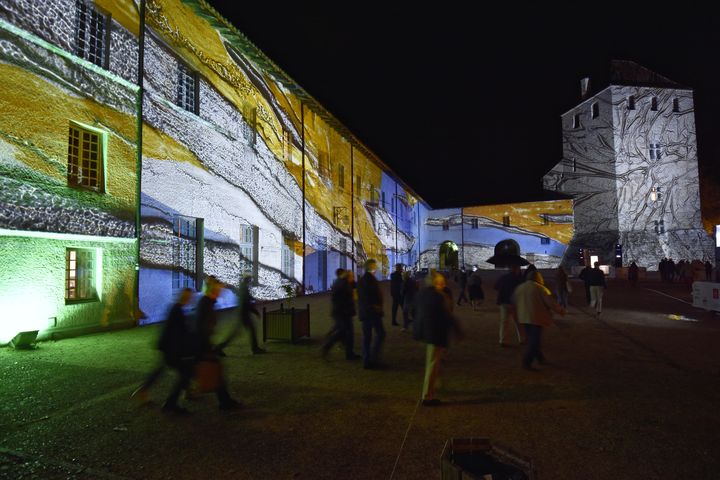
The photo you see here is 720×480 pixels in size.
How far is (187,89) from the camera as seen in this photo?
50.6 ft

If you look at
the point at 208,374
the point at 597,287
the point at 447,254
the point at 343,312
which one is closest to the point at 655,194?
the point at 447,254

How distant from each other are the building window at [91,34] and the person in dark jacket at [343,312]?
375 inches

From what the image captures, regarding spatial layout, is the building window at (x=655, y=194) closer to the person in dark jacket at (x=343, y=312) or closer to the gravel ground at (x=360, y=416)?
the gravel ground at (x=360, y=416)

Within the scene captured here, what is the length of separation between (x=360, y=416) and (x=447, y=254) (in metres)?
51.1

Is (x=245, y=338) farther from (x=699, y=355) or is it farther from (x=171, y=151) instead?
(x=699, y=355)

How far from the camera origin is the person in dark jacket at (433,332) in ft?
18.8

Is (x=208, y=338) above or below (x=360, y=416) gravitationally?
above

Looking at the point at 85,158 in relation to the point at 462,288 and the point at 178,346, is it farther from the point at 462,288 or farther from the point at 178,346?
the point at 462,288

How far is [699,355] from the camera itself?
8.51m

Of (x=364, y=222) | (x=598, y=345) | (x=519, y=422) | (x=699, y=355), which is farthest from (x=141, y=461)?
(x=364, y=222)

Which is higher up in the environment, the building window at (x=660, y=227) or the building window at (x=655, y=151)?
the building window at (x=655, y=151)

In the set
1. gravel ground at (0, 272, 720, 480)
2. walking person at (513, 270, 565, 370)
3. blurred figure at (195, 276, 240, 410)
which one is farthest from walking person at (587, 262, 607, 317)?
blurred figure at (195, 276, 240, 410)

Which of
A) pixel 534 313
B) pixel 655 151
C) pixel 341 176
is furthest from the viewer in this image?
pixel 655 151

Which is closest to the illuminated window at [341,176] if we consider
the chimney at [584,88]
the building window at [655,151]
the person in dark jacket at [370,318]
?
the person in dark jacket at [370,318]
